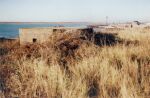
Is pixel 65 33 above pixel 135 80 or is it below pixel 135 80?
above

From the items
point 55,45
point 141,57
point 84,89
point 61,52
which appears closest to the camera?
point 84,89

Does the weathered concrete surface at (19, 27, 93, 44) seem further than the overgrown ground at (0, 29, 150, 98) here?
Yes

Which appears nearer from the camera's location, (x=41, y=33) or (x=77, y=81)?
(x=77, y=81)

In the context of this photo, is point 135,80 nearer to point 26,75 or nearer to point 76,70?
point 76,70

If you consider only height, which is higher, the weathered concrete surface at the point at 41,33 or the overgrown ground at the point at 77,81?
the weathered concrete surface at the point at 41,33

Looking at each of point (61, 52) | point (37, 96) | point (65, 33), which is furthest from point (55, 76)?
point (65, 33)

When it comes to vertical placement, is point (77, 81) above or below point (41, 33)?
below

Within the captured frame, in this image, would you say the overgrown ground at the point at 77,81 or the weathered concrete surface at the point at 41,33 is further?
the weathered concrete surface at the point at 41,33

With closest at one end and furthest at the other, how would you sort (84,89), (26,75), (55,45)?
(84,89)
(26,75)
(55,45)

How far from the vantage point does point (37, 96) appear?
167 inches

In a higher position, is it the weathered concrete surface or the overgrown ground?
the weathered concrete surface

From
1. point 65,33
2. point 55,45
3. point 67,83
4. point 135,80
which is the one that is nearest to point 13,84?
point 67,83

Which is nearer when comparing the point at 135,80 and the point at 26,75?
the point at 135,80

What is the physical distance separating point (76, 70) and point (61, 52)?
2438mm
